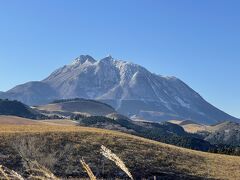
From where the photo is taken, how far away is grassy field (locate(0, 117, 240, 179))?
77.6 meters

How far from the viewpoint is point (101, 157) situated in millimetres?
85312

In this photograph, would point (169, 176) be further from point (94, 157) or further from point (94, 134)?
point (94, 134)

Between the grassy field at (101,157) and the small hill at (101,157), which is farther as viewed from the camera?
the grassy field at (101,157)

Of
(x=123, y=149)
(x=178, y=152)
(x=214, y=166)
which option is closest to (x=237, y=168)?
(x=214, y=166)

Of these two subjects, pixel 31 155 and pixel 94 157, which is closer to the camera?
pixel 31 155

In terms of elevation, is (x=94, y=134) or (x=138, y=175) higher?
(x=94, y=134)

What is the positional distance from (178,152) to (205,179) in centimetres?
1860

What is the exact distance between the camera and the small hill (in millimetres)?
77250

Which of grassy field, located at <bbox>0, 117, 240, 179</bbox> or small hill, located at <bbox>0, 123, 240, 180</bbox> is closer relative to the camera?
small hill, located at <bbox>0, 123, 240, 180</bbox>

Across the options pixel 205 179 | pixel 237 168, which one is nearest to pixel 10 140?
pixel 205 179

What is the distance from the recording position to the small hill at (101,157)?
253 ft

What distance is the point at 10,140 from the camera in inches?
3511

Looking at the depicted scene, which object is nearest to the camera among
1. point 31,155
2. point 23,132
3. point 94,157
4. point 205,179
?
point 31,155

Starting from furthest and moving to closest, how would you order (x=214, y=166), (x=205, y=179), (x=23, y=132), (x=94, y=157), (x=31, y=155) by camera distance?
1. (x=23, y=132)
2. (x=214, y=166)
3. (x=94, y=157)
4. (x=205, y=179)
5. (x=31, y=155)
